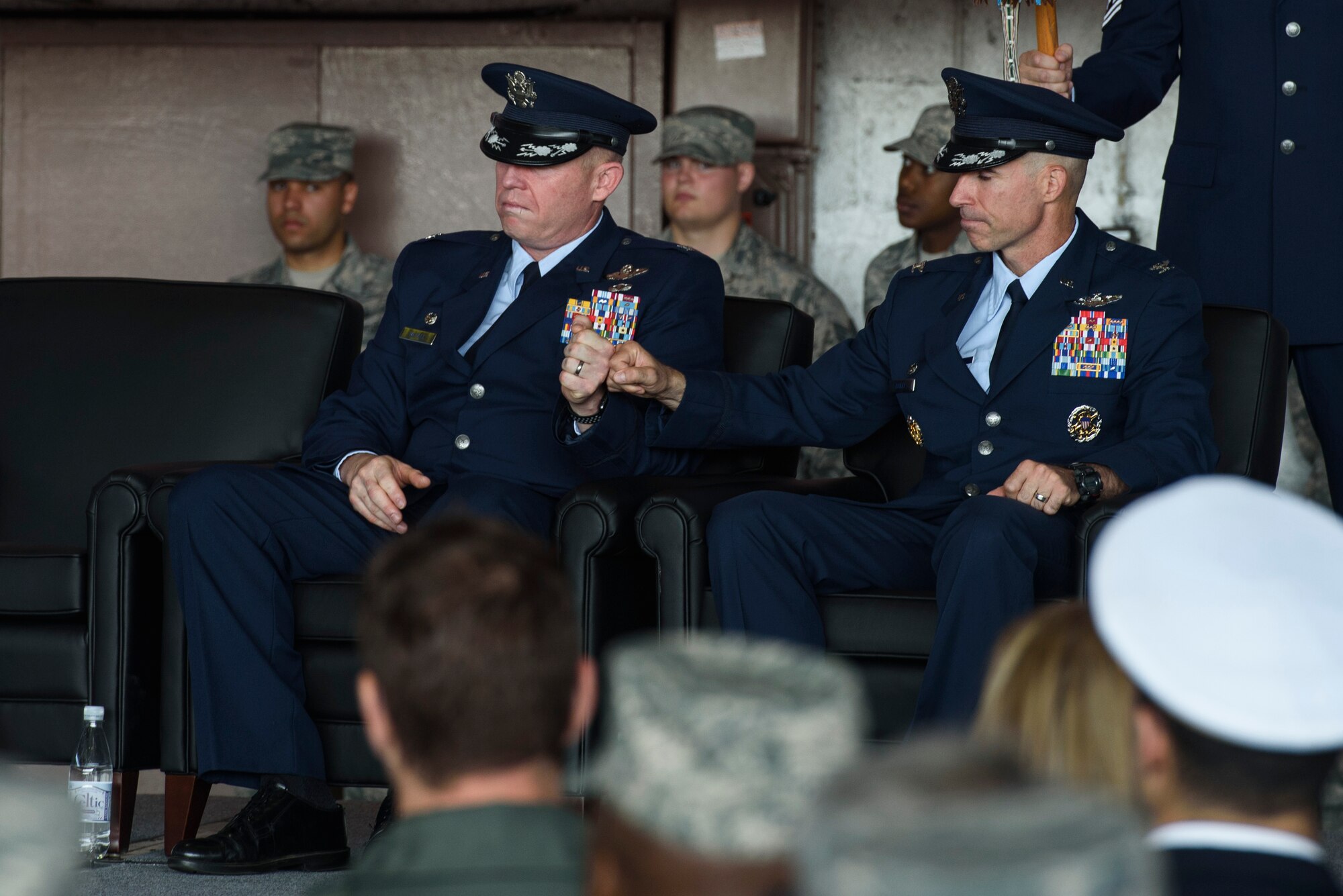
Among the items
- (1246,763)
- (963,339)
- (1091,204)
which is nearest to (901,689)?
(963,339)

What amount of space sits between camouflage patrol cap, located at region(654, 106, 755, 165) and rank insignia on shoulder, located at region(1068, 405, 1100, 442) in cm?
211

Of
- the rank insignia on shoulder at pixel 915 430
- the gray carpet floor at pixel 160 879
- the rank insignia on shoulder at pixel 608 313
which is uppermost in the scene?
the rank insignia on shoulder at pixel 608 313

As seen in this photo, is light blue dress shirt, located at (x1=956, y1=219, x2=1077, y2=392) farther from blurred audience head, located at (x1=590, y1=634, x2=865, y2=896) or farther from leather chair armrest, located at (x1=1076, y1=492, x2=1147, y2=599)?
blurred audience head, located at (x1=590, y1=634, x2=865, y2=896)

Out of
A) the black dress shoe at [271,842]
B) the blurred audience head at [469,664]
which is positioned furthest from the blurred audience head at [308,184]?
the blurred audience head at [469,664]

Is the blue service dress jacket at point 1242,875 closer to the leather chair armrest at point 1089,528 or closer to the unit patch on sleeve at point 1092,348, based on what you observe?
the leather chair armrest at point 1089,528

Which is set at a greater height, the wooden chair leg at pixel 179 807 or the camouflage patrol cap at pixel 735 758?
the camouflage patrol cap at pixel 735 758

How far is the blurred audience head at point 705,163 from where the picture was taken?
457 cm

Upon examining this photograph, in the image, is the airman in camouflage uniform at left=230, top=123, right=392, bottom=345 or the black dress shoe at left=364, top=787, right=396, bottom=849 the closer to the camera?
the black dress shoe at left=364, top=787, right=396, bottom=849

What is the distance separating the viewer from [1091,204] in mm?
5000

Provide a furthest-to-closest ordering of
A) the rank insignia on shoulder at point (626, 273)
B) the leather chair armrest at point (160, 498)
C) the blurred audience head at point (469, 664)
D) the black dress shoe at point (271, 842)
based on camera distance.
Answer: the rank insignia on shoulder at point (626, 273) → the leather chair armrest at point (160, 498) → the black dress shoe at point (271, 842) → the blurred audience head at point (469, 664)

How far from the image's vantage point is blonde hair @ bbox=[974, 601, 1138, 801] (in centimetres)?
100

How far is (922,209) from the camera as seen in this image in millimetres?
4699

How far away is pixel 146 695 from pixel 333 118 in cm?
302

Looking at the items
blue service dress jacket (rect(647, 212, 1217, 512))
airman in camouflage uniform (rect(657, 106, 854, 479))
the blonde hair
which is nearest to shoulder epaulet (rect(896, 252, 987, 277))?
blue service dress jacket (rect(647, 212, 1217, 512))
